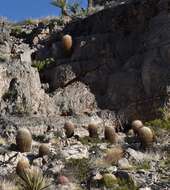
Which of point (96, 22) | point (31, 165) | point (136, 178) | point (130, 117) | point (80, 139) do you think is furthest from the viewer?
point (96, 22)

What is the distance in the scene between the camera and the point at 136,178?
39.3 ft

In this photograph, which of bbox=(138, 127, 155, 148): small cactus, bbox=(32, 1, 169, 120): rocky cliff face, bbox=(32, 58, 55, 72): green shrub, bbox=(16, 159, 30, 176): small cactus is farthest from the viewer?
bbox=(32, 58, 55, 72): green shrub

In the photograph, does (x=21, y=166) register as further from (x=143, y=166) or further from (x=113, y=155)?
(x=143, y=166)

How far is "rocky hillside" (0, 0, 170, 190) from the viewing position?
43.0 feet

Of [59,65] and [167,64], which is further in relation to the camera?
[59,65]

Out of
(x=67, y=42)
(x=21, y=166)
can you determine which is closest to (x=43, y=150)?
(x=21, y=166)

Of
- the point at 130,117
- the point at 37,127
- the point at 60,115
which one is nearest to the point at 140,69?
the point at 130,117

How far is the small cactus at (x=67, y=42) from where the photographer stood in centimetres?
2150

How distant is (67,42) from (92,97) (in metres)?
3.29

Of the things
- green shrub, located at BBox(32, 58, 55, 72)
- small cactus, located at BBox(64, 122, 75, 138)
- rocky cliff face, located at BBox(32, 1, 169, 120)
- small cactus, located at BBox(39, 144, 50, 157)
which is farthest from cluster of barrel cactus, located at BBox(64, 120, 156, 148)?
green shrub, located at BBox(32, 58, 55, 72)

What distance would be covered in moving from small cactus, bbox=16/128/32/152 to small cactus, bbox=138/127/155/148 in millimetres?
3080

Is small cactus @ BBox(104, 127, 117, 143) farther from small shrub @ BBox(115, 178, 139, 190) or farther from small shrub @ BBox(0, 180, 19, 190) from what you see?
small shrub @ BBox(0, 180, 19, 190)

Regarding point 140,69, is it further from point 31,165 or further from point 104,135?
point 31,165

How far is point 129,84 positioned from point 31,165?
6583mm
